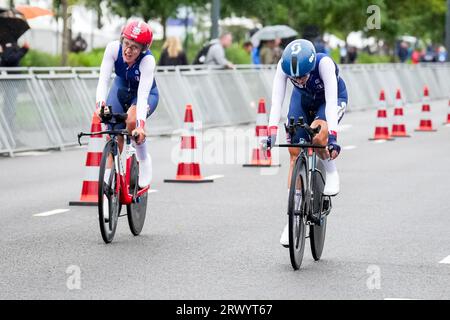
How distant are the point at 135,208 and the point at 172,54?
584 inches

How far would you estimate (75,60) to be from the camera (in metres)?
33.7

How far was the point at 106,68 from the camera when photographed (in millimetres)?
11422

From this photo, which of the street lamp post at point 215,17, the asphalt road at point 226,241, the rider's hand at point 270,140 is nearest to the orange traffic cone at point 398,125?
the asphalt road at point 226,241

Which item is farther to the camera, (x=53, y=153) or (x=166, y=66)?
(x=166, y=66)

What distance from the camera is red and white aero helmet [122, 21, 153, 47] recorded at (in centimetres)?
1123

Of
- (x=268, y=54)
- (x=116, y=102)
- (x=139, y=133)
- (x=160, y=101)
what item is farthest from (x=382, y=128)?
(x=139, y=133)

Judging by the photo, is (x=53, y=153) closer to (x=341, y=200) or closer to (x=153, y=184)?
(x=153, y=184)

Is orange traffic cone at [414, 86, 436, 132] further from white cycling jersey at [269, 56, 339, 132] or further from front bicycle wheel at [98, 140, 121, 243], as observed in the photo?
white cycling jersey at [269, 56, 339, 132]

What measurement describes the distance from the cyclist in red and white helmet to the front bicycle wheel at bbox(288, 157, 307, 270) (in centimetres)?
192

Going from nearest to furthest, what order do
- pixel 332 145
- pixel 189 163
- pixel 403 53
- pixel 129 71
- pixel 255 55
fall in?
1. pixel 332 145
2. pixel 129 71
3. pixel 189 163
4. pixel 255 55
5. pixel 403 53

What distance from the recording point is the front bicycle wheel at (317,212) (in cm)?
995

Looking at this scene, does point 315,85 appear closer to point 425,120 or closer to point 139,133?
point 139,133

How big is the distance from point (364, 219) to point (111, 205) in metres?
2.93
